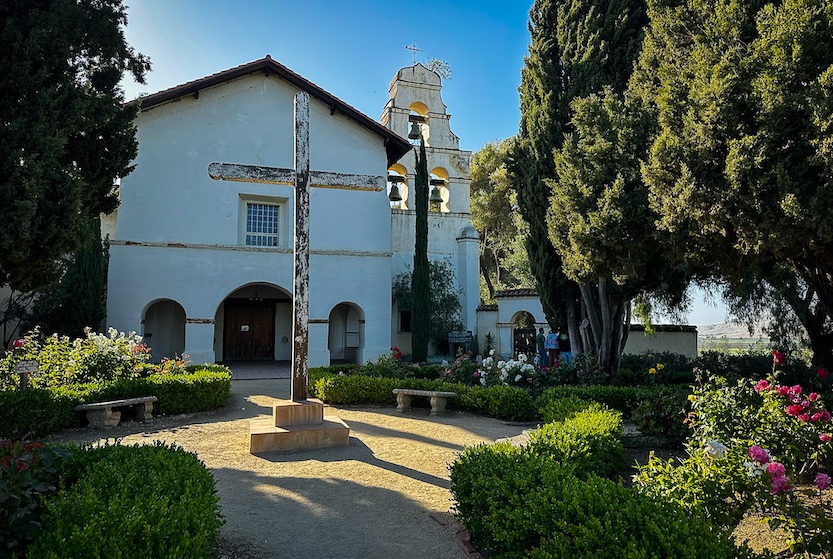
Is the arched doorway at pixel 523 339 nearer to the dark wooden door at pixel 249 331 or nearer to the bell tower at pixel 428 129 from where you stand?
the bell tower at pixel 428 129

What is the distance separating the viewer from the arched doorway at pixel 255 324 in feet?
60.8

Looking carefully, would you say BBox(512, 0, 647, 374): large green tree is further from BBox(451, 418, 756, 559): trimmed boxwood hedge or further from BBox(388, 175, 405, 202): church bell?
BBox(451, 418, 756, 559): trimmed boxwood hedge

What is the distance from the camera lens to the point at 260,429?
20.4 feet

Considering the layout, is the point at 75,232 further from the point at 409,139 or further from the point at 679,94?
the point at 409,139

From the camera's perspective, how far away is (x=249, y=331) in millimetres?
18922

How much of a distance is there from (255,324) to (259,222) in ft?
14.5

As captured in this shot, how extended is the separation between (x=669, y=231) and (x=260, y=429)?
637 centimetres

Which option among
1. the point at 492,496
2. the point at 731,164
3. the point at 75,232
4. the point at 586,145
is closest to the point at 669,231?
the point at 731,164

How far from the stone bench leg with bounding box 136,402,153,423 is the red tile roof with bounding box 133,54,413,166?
34.5ft

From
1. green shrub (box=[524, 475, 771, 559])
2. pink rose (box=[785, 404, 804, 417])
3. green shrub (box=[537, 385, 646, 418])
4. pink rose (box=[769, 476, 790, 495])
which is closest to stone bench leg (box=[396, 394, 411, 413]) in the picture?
green shrub (box=[537, 385, 646, 418])

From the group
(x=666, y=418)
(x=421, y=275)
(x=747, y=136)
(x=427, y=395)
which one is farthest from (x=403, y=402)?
(x=421, y=275)

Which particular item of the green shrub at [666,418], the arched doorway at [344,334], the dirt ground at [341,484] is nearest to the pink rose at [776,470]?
the dirt ground at [341,484]

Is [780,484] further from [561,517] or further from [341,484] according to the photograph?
[341,484]

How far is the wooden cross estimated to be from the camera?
20.8ft
